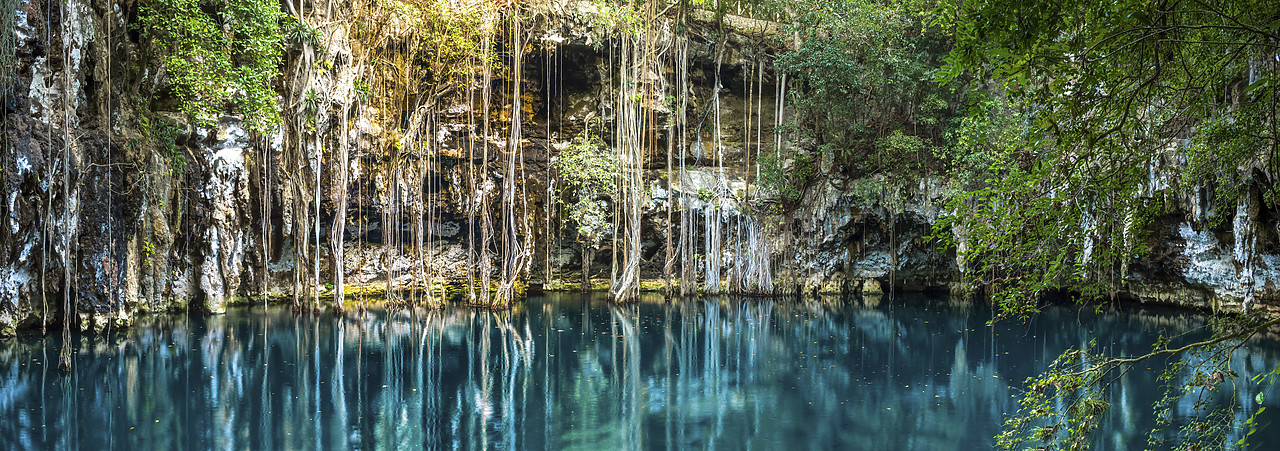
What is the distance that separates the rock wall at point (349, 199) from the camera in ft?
27.4

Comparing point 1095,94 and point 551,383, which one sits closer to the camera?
point 1095,94

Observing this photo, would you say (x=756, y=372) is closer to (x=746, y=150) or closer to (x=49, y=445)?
(x=49, y=445)

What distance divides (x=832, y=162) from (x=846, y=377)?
8580 millimetres

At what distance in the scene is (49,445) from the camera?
5039 mm

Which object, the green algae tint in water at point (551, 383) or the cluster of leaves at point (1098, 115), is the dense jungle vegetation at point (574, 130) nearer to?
the green algae tint in water at point (551, 383)

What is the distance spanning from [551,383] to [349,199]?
29.9 ft

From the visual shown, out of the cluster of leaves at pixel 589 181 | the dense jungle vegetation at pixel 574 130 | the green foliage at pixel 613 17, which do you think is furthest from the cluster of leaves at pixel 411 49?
the cluster of leaves at pixel 589 181

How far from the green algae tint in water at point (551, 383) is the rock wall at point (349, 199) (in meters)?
0.96

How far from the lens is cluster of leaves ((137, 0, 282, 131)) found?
9797 millimetres

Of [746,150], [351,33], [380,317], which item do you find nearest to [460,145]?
[351,33]

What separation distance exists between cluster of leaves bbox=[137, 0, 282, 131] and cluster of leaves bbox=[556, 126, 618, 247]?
20.1 feet

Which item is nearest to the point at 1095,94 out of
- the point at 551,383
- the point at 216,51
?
the point at 551,383

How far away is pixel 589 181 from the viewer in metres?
15.7

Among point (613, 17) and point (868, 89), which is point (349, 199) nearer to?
point (613, 17)
